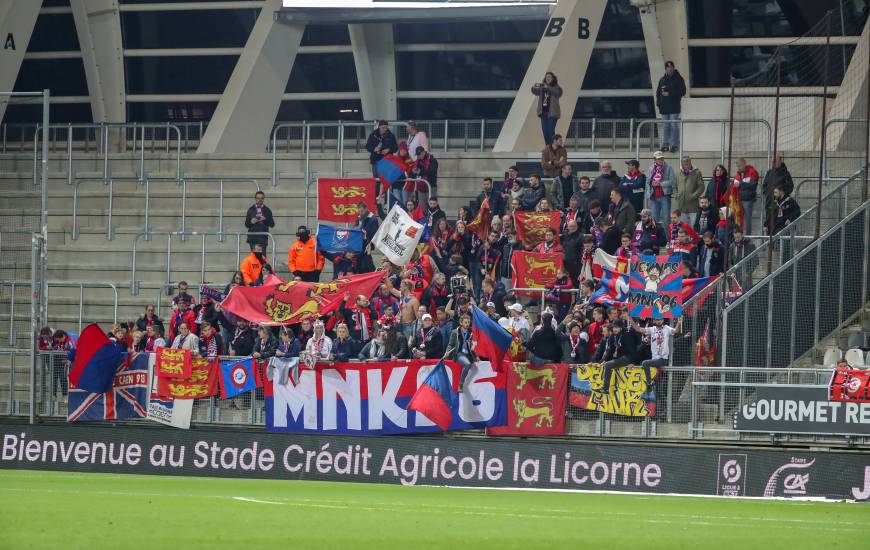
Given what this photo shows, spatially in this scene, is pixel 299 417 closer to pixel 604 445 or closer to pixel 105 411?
pixel 105 411

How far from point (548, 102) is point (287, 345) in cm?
847

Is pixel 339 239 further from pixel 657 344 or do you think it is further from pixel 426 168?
pixel 657 344

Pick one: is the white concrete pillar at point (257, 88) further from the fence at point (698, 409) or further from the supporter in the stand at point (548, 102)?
the fence at point (698, 409)

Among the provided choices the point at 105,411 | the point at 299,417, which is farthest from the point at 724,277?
the point at 105,411

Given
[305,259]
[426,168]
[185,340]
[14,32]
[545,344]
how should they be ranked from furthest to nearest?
1. [14,32]
2. [426,168]
3. [305,259]
4. [185,340]
5. [545,344]

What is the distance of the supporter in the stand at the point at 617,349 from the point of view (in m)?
20.4

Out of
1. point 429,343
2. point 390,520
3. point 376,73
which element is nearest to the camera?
point 390,520

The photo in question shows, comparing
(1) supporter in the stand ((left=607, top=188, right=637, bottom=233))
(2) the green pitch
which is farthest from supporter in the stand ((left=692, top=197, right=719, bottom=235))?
(2) the green pitch

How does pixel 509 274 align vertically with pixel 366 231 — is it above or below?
below

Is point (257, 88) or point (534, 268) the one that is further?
point (257, 88)

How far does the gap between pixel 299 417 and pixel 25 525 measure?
11158 millimetres

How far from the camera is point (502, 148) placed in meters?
31.9

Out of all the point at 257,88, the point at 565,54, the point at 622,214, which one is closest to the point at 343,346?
A: the point at 622,214

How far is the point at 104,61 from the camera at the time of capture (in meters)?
37.8
